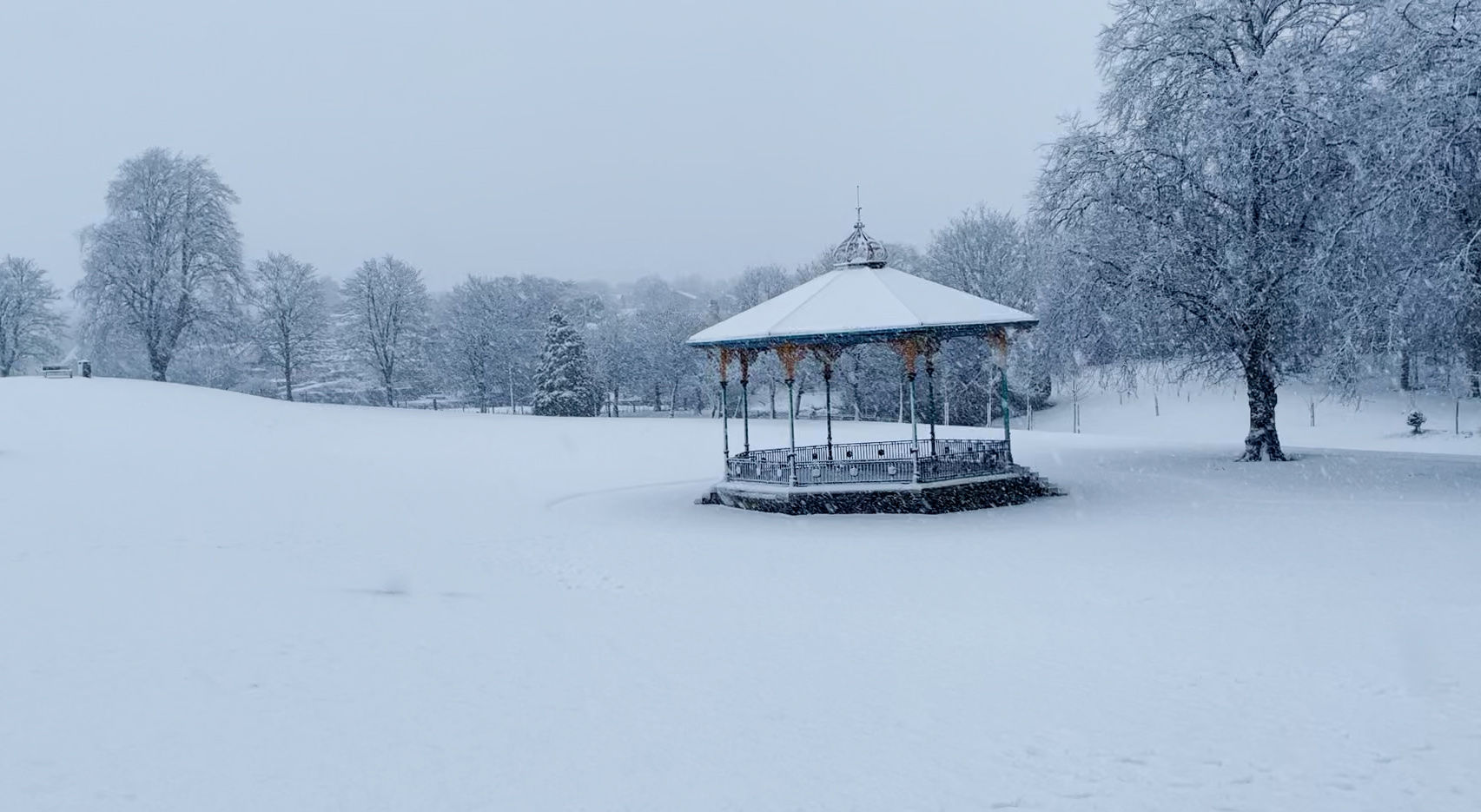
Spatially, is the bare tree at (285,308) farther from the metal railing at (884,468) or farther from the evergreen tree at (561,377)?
the metal railing at (884,468)

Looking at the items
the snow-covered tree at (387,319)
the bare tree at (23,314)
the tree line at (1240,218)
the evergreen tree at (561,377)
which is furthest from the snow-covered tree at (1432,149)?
the bare tree at (23,314)

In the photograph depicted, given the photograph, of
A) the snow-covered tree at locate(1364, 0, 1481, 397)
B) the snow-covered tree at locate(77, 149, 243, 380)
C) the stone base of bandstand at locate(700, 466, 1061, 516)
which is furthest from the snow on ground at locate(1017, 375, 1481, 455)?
the snow-covered tree at locate(77, 149, 243, 380)

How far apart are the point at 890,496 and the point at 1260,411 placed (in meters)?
12.8

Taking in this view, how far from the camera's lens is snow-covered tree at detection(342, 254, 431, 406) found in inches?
2447

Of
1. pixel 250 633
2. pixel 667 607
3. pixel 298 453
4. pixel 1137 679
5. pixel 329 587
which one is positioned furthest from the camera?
pixel 298 453

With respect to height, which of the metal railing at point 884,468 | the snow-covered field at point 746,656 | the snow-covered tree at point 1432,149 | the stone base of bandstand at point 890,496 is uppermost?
the snow-covered tree at point 1432,149

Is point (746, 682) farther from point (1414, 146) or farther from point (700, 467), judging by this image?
point (700, 467)

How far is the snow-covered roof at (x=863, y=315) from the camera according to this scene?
68.1 feet

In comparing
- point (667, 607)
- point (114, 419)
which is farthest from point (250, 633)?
point (114, 419)

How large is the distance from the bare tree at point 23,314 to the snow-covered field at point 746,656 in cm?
4889

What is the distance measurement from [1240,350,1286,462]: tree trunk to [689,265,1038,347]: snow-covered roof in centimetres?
733

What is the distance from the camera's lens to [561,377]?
57.8 metres

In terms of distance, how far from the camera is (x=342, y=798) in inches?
242

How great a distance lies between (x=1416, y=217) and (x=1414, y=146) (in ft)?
5.17
